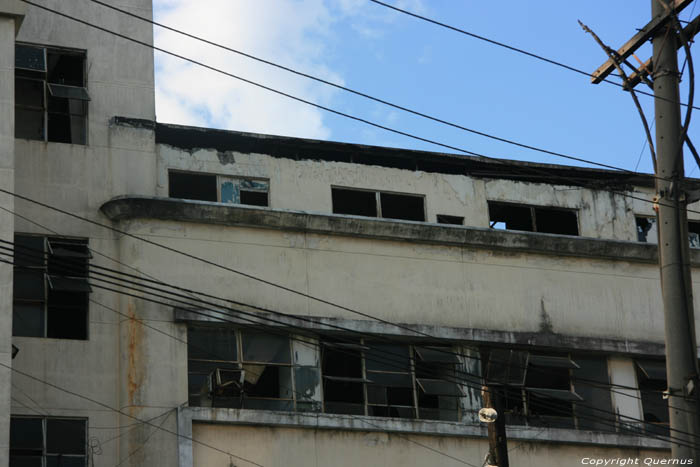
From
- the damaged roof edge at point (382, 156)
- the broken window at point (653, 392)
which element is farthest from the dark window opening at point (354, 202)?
the broken window at point (653, 392)

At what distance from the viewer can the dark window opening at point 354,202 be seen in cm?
2711

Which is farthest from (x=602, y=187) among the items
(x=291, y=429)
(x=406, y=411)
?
(x=291, y=429)

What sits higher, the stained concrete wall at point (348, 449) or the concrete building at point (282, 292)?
the concrete building at point (282, 292)

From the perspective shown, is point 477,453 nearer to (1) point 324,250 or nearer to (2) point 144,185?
(1) point 324,250

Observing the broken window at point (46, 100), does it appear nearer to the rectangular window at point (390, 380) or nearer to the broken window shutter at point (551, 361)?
the rectangular window at point (390, 380)

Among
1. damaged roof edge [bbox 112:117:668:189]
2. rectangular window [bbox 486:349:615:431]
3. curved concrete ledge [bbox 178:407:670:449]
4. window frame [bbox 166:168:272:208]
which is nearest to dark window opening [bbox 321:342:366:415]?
curved concrete ledge [bbox 178:407:670:449]

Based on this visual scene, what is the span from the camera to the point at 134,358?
77.5ft

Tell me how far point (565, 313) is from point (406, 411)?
427 cm

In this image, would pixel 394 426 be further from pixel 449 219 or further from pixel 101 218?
pixel 101 218

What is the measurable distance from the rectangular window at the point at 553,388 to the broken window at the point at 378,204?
3.46m

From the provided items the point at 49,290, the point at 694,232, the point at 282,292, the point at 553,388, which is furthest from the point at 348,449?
the point at 694,232

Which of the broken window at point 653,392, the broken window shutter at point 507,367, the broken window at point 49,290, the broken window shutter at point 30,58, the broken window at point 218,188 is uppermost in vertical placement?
the broken window shutter at point 30,58

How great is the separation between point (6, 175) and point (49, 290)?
100 inches

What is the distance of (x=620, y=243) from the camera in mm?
28141
